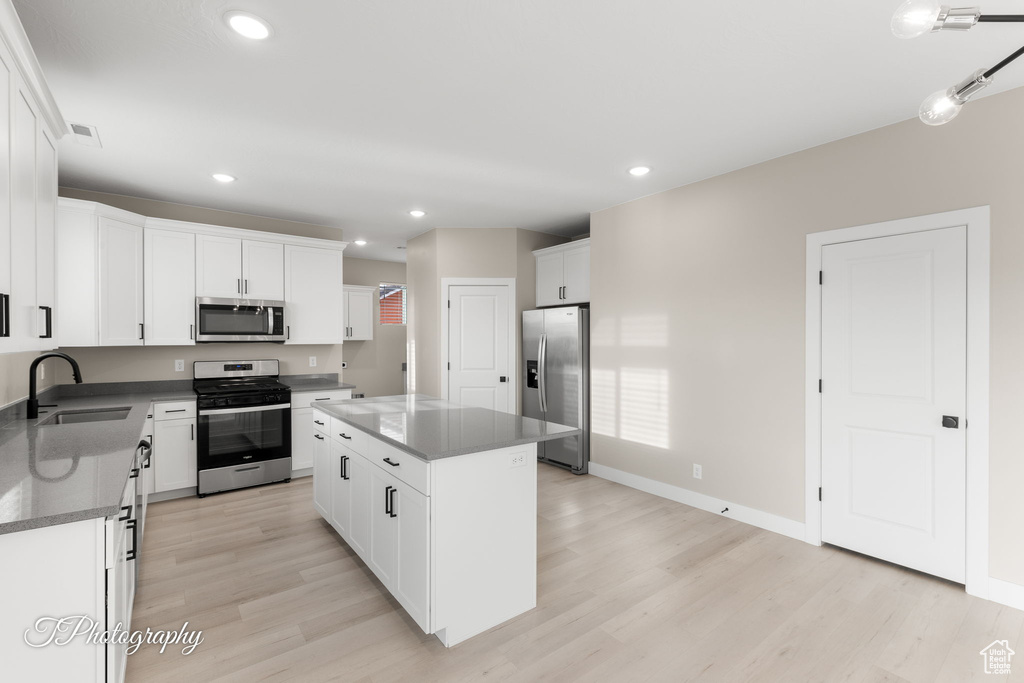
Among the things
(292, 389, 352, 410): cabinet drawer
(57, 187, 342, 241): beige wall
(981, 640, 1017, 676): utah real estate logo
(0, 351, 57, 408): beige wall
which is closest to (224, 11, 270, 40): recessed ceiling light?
(0, 351, 57, 408): beige wall

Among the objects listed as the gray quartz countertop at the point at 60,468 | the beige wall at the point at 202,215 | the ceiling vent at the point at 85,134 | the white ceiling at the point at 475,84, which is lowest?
the gray quartz countertop at the point at 60,468

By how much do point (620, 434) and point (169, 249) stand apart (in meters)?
4.37

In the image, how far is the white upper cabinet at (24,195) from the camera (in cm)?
152

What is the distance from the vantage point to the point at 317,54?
2115mm

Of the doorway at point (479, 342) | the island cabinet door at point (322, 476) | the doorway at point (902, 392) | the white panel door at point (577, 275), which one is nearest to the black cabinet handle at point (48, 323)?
the island cabinet door at point (322, 476)

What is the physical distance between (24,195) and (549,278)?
4.22 metres

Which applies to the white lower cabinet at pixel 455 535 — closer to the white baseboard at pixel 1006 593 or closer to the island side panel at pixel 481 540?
the island side panel at pixel 481 540

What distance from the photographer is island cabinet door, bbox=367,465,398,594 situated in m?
2.32

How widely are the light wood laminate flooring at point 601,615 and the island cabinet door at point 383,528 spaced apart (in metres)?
0.16

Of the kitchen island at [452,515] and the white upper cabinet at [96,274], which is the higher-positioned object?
the white upper cabinet at [96,274]

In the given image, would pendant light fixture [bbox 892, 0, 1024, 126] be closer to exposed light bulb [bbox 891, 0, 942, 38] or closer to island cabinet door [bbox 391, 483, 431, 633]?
exposed light bulb [bbox 891, 0, 942, 38]

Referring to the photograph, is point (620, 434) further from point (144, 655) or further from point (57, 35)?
point (57, 35)

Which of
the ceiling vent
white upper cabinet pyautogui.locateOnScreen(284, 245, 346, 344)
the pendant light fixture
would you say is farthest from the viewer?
white upper cabinet pyautogui.locateOnScreen(284, 245, 346, 344)

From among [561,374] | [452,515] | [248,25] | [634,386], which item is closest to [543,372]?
[561,374]
